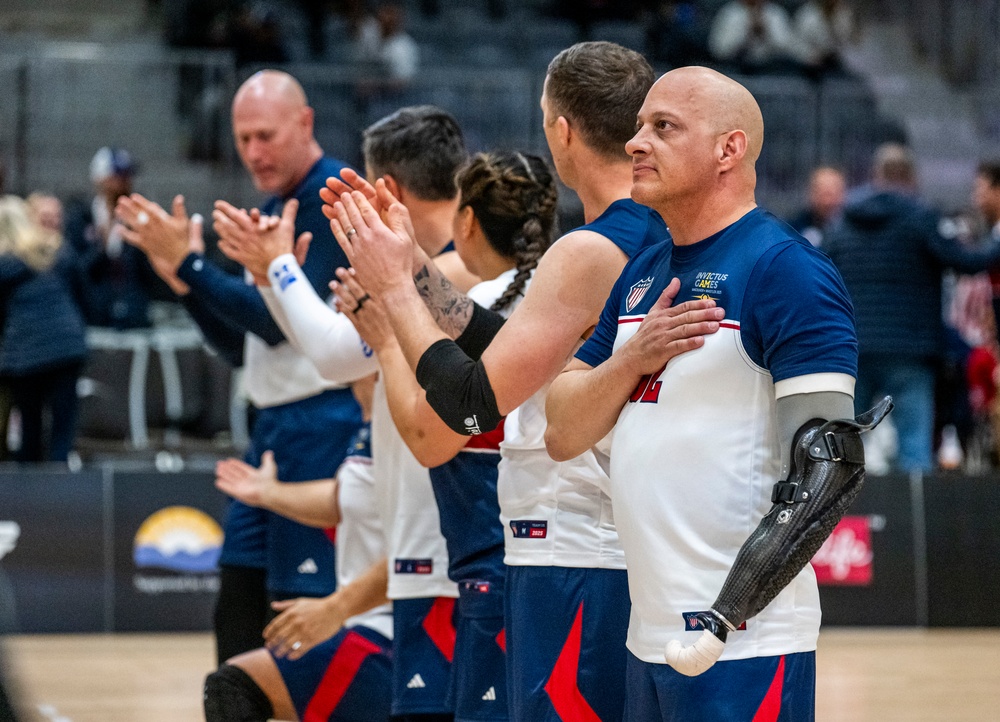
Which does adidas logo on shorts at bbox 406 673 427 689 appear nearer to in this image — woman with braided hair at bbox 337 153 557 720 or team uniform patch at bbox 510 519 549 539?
woman with braided hair at bbox 337 153 557 720

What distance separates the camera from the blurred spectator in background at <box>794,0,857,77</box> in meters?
15.0

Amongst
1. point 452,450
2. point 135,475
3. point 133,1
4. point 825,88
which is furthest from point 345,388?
point 133,1

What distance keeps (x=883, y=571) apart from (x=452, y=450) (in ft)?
19.8

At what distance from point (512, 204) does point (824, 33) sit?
1287 cm

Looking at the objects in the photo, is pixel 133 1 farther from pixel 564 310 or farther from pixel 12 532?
pixel 564 310

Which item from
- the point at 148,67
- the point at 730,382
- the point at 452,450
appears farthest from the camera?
the point at 148,67

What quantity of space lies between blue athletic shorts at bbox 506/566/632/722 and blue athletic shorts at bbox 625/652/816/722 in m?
0.51

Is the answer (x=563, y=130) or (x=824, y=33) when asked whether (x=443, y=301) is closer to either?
(x=563, y=130)

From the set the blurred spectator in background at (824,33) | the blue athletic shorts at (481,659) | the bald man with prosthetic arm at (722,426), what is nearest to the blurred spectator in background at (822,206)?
the blurred spectator in background at (824,33)

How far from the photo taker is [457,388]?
119 inches

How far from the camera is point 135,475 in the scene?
27.9 feet

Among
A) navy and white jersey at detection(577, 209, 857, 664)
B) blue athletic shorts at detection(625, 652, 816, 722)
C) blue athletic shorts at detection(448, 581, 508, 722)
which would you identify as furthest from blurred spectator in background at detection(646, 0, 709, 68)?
blue athletic shorts at detection(625, 652, 816, 722)

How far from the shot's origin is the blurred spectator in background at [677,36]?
14531 mm

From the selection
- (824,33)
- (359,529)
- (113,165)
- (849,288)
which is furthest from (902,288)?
(824,33)
